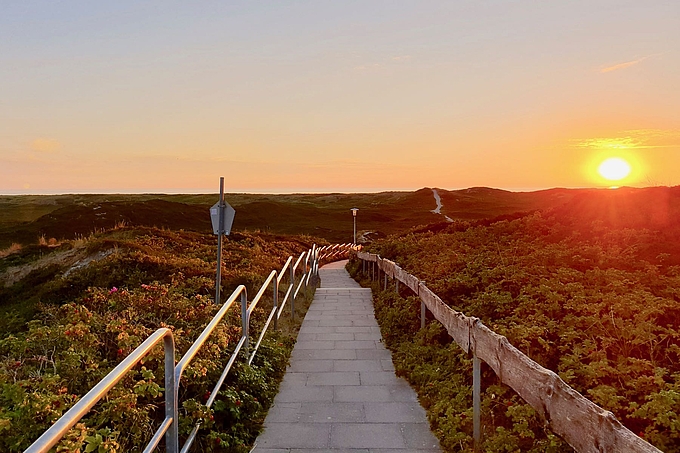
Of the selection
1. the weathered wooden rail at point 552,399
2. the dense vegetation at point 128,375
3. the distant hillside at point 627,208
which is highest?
the distant hillside at point 627,208

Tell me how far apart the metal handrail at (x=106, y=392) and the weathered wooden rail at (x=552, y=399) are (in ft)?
7.47

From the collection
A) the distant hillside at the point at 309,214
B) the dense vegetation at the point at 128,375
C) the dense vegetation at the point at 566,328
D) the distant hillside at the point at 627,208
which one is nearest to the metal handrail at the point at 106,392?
the dense vegetation at the point at 128,375

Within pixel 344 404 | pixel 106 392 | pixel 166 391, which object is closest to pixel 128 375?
pixel 166 391

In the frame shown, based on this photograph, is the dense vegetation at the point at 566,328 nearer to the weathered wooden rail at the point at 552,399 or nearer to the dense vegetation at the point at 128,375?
the weathered wooden rail at the point at 552,399

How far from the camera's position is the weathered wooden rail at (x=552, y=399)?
7.96 feet

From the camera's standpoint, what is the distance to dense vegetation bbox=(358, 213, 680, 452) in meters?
3.62

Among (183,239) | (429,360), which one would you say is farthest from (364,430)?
(183,239)

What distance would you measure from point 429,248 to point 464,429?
9262 mm

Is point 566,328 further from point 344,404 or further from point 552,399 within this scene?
point 344,404

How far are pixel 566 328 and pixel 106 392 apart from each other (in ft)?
14.1

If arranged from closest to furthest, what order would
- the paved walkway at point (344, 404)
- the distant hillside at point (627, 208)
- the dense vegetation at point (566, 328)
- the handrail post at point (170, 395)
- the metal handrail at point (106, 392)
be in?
the metal handrail at point (106, 392) → the handrail post at point (170, 395) → the dense vegetation at point (566, 328) → the paved walkway at point (344, 404) → the distant hillside at point (627, 208)

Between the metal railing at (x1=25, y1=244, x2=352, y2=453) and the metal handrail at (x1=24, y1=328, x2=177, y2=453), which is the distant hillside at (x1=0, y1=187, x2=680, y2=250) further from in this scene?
the metal handrail at (x1=24, y1=328, x2=177, y2=453)

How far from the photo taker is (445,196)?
111 metres

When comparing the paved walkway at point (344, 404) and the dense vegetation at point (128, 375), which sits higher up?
the dense vegetation at point (128, 375)
